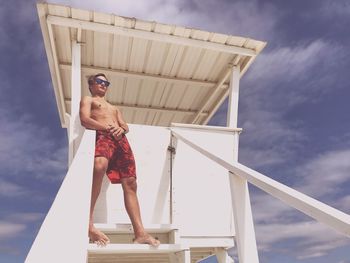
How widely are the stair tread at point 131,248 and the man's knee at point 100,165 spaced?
85 centimetres

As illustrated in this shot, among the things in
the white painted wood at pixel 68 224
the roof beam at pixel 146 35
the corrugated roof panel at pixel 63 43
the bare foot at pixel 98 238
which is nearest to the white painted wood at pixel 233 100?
the roof beam at pixel 146 35

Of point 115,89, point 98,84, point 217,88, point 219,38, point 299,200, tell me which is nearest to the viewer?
point 299,200

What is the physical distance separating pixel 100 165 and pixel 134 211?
0.65 meters

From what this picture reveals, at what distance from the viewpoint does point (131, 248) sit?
3977mm

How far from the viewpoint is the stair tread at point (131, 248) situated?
390 cm

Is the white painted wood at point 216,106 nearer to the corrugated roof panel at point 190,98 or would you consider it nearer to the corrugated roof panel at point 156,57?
the corrugated roof panel at point 190,98

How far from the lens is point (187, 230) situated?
5340 millimetres

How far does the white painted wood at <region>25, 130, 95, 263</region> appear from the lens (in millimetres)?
2242

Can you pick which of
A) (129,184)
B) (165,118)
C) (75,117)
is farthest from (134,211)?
(165,118)

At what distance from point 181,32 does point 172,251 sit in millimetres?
3322

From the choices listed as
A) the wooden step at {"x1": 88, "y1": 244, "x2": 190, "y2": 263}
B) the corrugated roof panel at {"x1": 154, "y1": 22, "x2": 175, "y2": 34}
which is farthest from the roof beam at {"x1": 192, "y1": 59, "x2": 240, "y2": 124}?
the wooden step at {"x1": 88, "y1": 244, "x2": 190, "y2": 263}

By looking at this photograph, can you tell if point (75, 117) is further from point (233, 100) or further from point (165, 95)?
point (165, 95)

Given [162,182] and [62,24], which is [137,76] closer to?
[62,24]

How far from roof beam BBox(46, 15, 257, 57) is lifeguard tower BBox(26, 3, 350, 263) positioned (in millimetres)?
14
